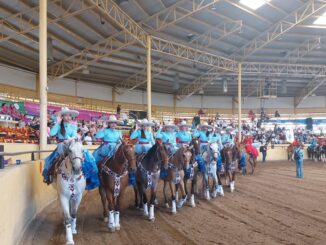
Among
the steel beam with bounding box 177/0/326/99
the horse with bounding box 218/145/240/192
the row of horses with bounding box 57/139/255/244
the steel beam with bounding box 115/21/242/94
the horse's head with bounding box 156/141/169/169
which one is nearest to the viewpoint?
the row of horses with bounding box 57/139/255/244

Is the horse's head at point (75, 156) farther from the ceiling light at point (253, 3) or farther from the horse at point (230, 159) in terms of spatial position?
the ceiling light at point (253, 3)

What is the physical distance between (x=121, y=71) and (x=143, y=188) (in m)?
20.5

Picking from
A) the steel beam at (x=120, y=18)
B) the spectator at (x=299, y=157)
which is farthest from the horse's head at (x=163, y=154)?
the spectator at (x=299, y=157)

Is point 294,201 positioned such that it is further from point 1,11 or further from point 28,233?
point 1,11

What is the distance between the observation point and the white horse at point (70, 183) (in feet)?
20.0

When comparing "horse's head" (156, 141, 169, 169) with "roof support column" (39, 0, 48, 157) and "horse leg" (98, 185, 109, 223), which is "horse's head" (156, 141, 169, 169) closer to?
"horse leg" (98, 185, 109, 223)

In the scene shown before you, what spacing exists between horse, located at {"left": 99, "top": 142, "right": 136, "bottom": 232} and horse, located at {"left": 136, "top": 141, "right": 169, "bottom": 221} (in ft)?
3.06

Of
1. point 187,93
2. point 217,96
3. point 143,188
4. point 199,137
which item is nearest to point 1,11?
point 199,137

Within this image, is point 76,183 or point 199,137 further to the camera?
point 199,137

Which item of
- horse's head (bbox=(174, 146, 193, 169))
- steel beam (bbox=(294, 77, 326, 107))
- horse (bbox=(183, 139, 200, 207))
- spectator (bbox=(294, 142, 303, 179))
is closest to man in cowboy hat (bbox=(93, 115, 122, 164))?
horse's head (bbox=(174, 146, 193, 169))

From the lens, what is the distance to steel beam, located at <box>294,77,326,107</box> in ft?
112

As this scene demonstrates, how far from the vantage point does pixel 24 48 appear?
799 inches

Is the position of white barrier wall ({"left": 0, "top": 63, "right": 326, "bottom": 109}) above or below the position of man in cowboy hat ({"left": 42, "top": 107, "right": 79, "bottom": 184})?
above

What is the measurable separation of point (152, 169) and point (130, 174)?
1.85 feet
